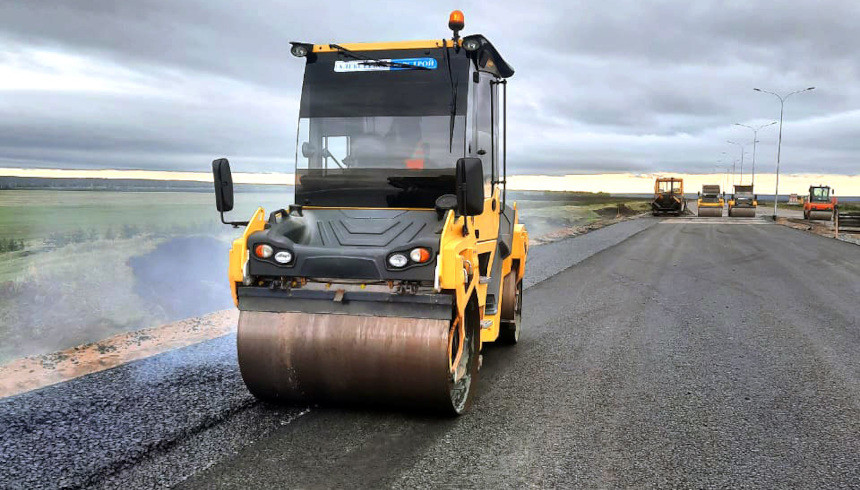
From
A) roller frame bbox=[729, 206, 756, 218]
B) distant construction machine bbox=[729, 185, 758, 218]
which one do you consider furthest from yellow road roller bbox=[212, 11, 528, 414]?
distant construction machine bbox=[729, 185, 758, 218]

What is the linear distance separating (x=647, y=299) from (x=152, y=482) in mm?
8423

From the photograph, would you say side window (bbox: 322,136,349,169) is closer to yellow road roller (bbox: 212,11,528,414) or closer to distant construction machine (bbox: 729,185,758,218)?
yellow road roller (bbox: 212,11,528,414)

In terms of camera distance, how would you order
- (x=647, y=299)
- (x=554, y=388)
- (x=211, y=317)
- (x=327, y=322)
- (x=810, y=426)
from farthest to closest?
1. (x=647, y=299)
2. (x=211, y=317)
3. (x=554, y=388)
4. (x=810, y=426)
5. (x=327, y=322)

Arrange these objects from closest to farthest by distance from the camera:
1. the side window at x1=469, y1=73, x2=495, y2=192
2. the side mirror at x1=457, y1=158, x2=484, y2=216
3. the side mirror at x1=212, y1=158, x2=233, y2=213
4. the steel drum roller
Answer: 1. the steel drum roller
2. the side mirror at x1=457, y1=158, x2=484, y2=216
3. the side mirror at x1=212, y1=158, x2=233, y2=213
4. the side window at x1=469, y1=73, x2=495, y2=192

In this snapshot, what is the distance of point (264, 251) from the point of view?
4.41 metres

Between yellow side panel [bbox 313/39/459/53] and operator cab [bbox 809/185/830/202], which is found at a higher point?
yellow side panel [bbox 313/39/459/53]

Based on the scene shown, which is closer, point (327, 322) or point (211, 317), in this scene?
point (327, 322)

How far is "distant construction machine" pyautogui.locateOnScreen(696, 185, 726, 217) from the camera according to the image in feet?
149

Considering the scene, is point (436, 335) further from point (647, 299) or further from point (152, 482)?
point (647, 299)

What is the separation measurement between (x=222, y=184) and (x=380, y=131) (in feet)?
4.28

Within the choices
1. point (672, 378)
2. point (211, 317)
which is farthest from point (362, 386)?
point (211, 317)

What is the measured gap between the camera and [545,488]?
3.50 m

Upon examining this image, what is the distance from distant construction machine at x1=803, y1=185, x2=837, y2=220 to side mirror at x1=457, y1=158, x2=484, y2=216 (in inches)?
1693

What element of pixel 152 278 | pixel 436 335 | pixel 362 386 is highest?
pixel 436 335
